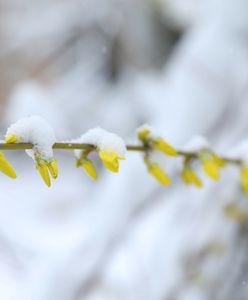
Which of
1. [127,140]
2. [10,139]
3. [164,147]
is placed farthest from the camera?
[127,140]

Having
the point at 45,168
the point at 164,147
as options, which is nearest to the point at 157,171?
the point at 164,147

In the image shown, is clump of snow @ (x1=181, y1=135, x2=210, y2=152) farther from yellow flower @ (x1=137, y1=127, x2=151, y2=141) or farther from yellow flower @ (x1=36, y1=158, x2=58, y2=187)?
yellow flower @ (x1=36, y1=158, x2=58, y2=187)

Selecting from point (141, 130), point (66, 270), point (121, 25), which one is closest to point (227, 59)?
point (66, 270)

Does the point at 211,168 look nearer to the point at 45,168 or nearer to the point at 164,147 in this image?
the point at 164,147

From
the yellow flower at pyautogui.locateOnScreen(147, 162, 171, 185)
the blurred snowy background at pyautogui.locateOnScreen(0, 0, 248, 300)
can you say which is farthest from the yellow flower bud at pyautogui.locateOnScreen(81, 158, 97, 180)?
the blurred snowy background at pyautogui.locateOnScreen(0, 0, 248, 300)

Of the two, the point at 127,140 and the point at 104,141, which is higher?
the point at 127,140

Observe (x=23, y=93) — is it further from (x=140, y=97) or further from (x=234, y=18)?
(x=234, y=18)
